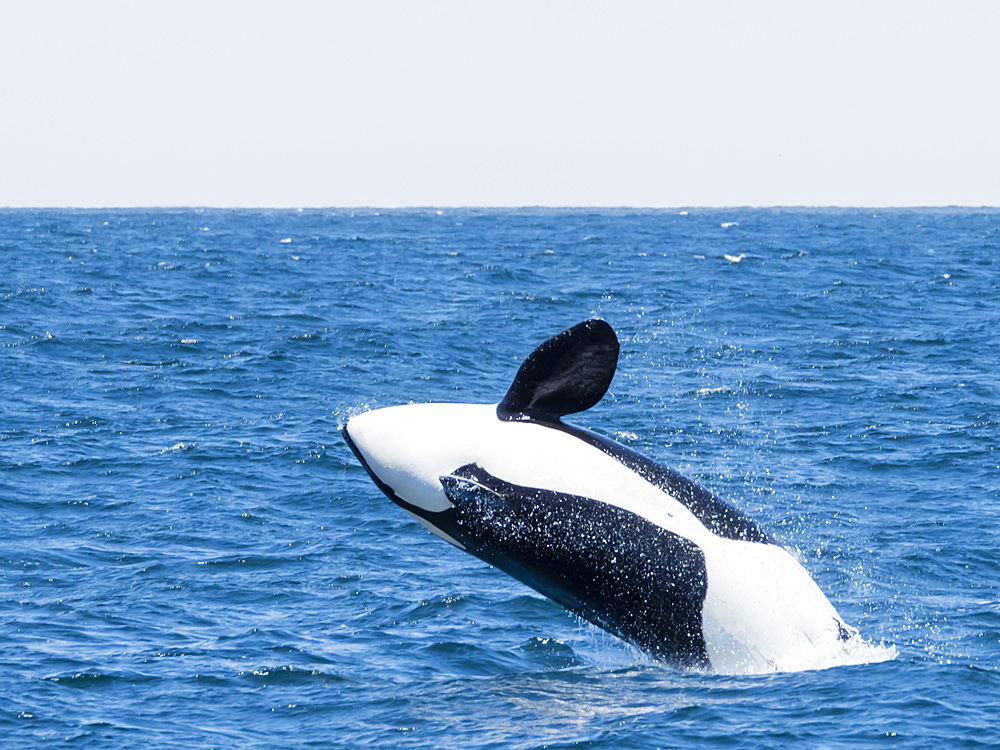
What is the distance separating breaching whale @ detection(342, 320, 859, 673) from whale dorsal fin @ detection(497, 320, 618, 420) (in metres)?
0.01

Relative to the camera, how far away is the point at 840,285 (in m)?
50.8

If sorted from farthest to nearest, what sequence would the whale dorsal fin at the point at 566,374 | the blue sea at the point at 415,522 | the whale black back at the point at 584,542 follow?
1. the blue sea at the point at 415,522
2. the whale black back at the point at 584,542
3. the whale dorsal fin at the point at 566,374

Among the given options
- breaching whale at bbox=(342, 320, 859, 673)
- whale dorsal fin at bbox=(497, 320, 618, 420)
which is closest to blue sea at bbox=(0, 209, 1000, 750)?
breaching whale at bbox=(342, 320, 859, 673)

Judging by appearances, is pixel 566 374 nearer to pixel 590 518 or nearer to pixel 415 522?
pixel 590 518

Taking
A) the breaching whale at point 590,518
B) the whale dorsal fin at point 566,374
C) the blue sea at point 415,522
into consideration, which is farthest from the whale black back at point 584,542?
the blue sea at point 415,522

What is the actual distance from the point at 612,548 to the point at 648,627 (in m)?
0.95

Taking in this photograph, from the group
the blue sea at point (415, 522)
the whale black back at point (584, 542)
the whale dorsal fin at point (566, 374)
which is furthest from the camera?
the blue sea at point (415, 522)

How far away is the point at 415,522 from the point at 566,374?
374 inches

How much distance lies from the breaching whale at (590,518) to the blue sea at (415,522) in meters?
0.66

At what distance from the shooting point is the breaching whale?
10.7 meters

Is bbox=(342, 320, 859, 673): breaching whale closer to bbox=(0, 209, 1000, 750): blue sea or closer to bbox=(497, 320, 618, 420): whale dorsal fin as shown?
bbox=(497, 320, 618, 420): whale dorsal fin

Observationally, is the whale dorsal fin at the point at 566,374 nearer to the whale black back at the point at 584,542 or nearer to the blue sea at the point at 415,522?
the whale black back at the point at 584,542

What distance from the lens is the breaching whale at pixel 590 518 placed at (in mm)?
10711

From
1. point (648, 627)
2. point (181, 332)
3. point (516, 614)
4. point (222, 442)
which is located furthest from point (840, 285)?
point (648, 627)
